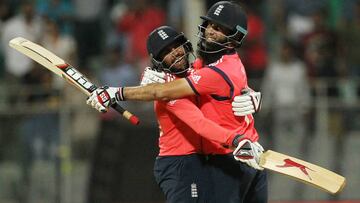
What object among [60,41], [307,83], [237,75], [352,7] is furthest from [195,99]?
[352,7]

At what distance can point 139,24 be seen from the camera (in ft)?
48.9

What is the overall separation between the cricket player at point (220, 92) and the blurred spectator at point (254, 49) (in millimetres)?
5303

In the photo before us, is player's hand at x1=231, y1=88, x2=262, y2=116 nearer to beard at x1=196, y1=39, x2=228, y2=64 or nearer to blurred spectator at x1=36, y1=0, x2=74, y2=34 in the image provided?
beard at x1=196, y1=39, x2=228, y2=64

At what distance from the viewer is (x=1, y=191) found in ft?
41.2

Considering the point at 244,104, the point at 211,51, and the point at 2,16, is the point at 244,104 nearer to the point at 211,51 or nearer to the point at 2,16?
the point at 211,51

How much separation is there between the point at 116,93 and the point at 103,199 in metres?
4.34

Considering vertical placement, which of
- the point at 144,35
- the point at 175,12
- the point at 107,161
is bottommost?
the point at 107,161

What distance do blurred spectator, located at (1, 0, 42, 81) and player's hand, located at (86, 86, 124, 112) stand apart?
19.2 feet

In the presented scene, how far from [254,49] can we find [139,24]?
5.41ft

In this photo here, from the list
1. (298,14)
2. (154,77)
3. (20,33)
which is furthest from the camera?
(298,14)

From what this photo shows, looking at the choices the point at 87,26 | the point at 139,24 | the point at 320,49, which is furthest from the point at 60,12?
the point at 320,49

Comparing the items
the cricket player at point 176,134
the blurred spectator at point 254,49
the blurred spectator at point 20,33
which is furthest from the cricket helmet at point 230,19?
the blurred spectator at point 20,33

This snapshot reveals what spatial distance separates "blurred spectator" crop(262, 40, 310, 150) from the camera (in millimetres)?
12305

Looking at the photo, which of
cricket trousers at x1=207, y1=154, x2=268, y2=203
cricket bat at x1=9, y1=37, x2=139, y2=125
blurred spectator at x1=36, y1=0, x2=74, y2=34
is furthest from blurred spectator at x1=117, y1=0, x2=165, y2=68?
cricket trousers at x1=207, y1=154, x2=268, y2=203
